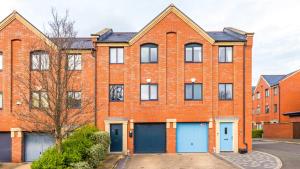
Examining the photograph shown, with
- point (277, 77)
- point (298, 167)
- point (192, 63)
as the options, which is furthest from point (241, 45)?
point (277, 77)

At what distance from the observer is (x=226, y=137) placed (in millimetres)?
27094

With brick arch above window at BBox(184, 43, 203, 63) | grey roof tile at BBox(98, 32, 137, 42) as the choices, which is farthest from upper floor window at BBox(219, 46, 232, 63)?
grey roof tile at BBox(98, 32, 137, 42)

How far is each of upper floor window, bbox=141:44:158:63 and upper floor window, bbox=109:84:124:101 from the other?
301 cm

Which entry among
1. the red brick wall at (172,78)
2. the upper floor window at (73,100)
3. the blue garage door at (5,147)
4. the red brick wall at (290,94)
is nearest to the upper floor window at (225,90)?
the red brick wall at (172,78)

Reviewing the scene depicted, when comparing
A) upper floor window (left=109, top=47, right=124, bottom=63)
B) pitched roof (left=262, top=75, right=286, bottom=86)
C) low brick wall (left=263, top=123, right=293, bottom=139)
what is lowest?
low brick wall (left=263, top=123, right=293, bottom=139)

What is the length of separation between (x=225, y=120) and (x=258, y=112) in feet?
130

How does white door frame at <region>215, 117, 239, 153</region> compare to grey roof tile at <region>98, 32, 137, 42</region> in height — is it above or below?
below

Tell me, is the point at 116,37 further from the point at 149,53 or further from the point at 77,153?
the point at 77,153

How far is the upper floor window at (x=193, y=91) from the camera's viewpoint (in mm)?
27406

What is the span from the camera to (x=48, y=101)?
1578 cm

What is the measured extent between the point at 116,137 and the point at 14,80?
30.0 ft

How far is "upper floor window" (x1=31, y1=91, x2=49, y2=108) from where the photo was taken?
1609cm

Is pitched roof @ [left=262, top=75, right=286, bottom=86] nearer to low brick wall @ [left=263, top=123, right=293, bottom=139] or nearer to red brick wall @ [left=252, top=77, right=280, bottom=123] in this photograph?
red brick wall @ [left=252, top=77, right=280, bottom=123]

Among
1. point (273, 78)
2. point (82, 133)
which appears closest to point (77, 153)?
point (82, 133)
